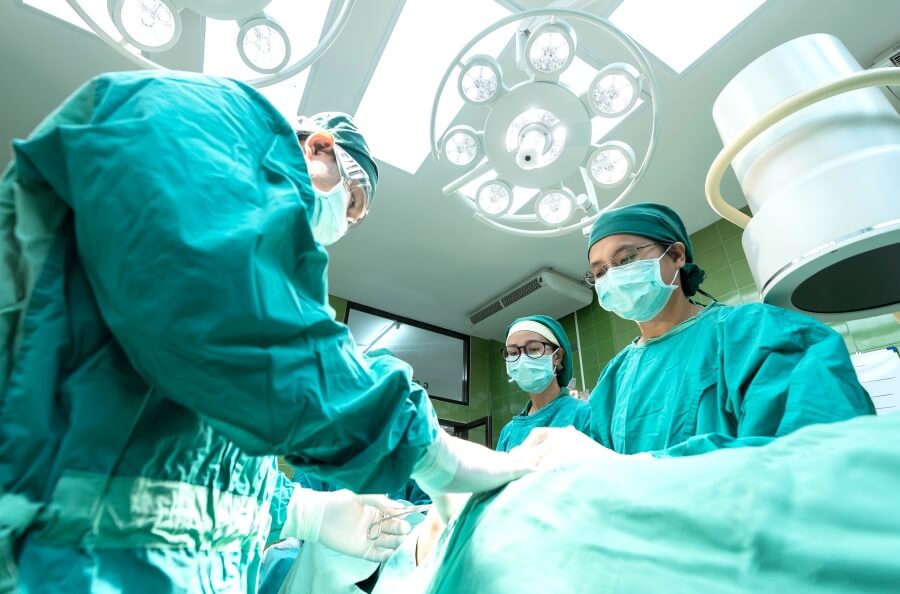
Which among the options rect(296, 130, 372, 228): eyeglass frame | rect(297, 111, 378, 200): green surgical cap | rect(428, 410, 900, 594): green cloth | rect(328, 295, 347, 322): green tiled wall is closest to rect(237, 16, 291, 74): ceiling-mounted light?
rect(297, 111, 378, 200): green surgical cap

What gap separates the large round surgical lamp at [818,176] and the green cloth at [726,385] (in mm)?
108

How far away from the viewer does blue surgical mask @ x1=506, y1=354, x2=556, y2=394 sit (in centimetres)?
234

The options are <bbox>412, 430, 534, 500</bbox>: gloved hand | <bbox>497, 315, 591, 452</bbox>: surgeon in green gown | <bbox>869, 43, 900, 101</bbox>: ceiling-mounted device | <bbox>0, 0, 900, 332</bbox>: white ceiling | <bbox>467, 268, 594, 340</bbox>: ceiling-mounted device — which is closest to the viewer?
<bbox>412, 430, 534, 500</bbox>: gloved hand

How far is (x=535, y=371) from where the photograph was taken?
234cm

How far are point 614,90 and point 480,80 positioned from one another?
43 centimetres

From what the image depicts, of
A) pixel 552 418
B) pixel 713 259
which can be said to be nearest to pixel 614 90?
pixel 552 418

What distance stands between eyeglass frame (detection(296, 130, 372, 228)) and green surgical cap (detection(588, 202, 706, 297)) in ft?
2.63

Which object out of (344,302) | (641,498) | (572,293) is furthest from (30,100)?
(572,293)

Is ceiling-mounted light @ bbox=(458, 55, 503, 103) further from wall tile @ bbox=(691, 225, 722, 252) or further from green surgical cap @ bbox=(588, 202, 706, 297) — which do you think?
wall tile @ bbox=(691, 225, 722, 252)

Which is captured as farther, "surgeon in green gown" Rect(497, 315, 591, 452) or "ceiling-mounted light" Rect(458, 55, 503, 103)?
"surgeon in green gown" Rect(497, 315, 591, 452)

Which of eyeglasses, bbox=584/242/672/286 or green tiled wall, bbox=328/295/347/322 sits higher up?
green tiled wall, bbox=328/295/347/322

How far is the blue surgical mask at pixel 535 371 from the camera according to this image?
2340mm

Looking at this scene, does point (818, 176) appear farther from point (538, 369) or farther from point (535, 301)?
point (535, 301)

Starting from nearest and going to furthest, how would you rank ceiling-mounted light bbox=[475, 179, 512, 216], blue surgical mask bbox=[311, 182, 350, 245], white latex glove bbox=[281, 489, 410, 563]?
blue surgical mask bbox=[311, 182, 350, 245]
white latex glove bbox=[281, 489, 410, 563]
ceiling-mounted light bbox=[475, 179, 512, 216]
